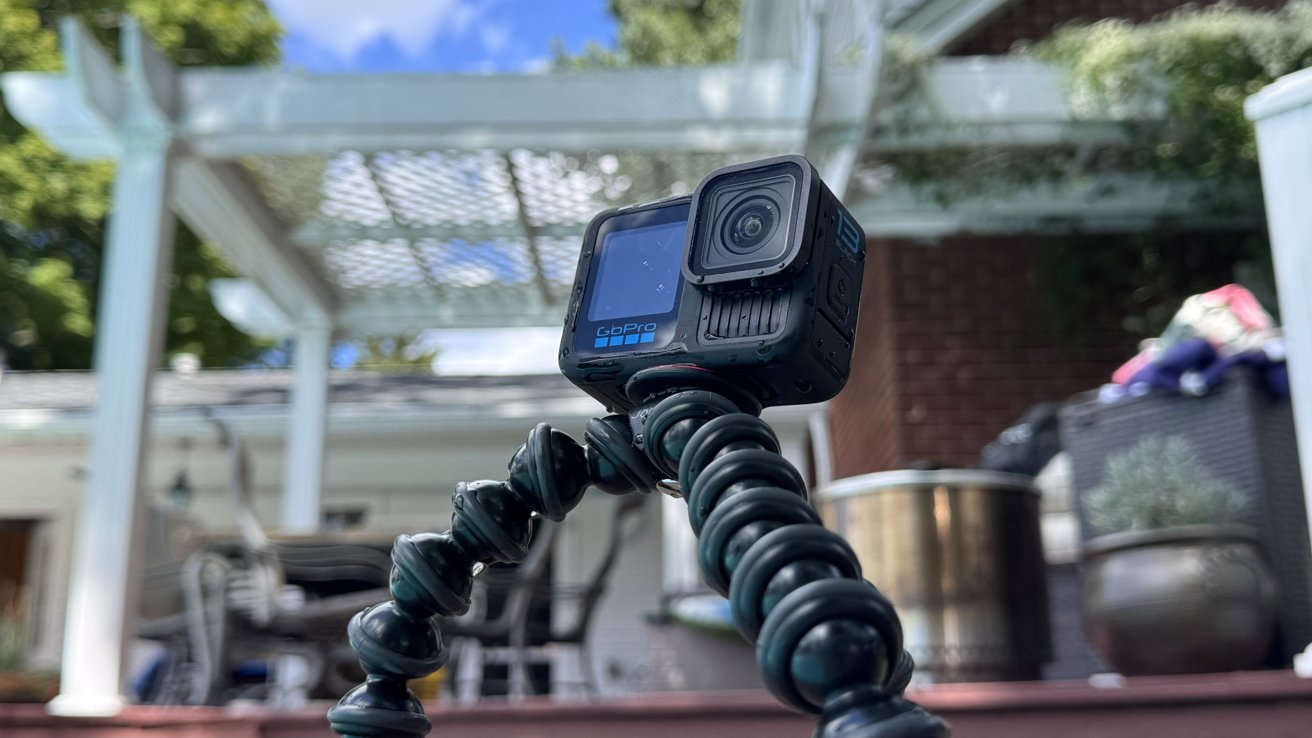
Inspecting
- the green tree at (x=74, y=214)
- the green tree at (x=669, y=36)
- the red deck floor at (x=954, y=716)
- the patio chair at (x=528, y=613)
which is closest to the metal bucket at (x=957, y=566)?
the red deck floor at (x=954, y=716)

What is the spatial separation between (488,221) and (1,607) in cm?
588

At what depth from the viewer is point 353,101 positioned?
4.52 metres

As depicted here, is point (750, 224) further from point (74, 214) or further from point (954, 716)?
point (74, 214)

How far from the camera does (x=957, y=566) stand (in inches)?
126

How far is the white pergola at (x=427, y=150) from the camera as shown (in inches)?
161

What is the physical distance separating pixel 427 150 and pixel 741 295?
413 centimetres

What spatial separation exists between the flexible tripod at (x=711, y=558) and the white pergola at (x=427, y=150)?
3.22m

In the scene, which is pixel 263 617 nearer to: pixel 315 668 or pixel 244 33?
pixel 315 668

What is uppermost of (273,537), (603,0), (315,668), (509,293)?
(603,0)

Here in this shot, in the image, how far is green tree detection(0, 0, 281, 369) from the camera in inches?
533

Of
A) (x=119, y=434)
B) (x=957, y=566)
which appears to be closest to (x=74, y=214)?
(x=119, y=434)

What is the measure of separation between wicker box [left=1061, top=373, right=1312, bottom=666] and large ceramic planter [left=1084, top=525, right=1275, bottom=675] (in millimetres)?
264

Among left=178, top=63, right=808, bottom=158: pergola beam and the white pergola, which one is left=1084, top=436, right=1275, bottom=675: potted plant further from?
left=178, top=63, right=808, bottom=158: pergola beam

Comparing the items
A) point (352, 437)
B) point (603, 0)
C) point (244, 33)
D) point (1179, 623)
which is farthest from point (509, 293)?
point (603, 0)
